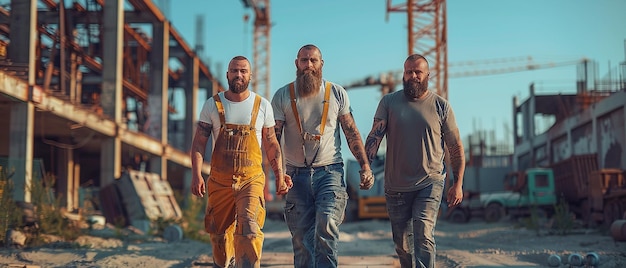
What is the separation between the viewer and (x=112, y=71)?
110ft

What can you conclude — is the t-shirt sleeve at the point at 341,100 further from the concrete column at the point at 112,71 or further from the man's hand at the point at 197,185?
the concrete column at the point at 112,71

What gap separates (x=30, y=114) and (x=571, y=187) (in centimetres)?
1875

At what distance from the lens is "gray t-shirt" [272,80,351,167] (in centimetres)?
658

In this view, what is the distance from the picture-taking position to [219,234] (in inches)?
261

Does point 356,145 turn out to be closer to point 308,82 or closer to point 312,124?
point 312,124

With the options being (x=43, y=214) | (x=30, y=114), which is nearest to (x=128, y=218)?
(x=30, y=114)

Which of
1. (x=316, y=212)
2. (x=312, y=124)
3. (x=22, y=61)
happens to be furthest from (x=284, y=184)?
(x=22, y=61)

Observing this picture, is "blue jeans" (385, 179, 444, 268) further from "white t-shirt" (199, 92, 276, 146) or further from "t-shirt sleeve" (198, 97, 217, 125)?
"t-shirt sleeve" (198, 97, 217, 125)

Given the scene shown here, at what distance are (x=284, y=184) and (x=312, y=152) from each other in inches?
15.4

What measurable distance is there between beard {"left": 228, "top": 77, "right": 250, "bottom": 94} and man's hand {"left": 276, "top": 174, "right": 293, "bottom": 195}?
82 cm

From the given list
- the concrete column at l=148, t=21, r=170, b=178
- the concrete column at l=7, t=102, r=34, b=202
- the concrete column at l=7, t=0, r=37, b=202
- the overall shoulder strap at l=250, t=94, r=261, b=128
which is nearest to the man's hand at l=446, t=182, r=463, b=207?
the overall shoulder strap at l=250, t=94, r=261, b=128

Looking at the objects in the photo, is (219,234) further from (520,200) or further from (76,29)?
(76,29)

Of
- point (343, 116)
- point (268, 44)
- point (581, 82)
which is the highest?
point (268, 44)

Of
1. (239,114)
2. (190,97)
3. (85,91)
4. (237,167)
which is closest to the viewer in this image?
(237,167)
